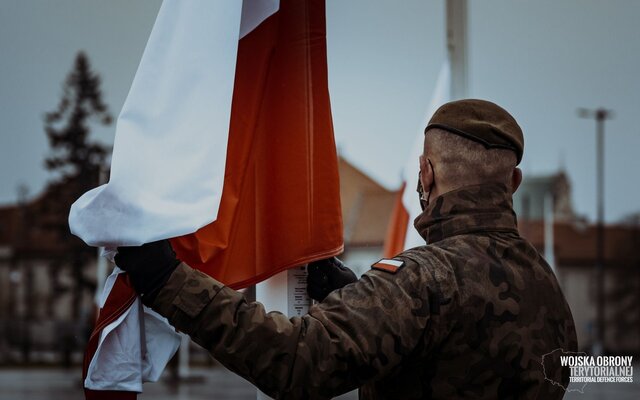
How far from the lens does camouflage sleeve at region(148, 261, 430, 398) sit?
1.76 metres

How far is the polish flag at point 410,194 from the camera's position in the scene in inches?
174

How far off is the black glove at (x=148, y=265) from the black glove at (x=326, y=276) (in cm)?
57

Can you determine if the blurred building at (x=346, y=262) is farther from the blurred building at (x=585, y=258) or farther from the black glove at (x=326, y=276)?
the black glove at (x=326, y=276)

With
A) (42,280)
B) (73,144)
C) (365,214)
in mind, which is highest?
(73,144)

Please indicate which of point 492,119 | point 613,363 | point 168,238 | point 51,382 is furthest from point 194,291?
point 51,382

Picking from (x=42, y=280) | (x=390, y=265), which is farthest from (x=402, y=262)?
(x=42, y=280)

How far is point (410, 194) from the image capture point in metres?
4.58

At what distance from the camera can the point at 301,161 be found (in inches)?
93.2

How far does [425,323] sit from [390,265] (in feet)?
0.44

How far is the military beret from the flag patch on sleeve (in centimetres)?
34

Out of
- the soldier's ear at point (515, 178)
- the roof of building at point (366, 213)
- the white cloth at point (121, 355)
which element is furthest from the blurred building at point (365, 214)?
the white cloth at point (121, 355)

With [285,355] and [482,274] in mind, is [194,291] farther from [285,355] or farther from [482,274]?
[482,274]

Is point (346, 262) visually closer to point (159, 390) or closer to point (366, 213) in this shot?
point (366, 213)

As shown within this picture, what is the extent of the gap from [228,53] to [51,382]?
2298 centimetres
